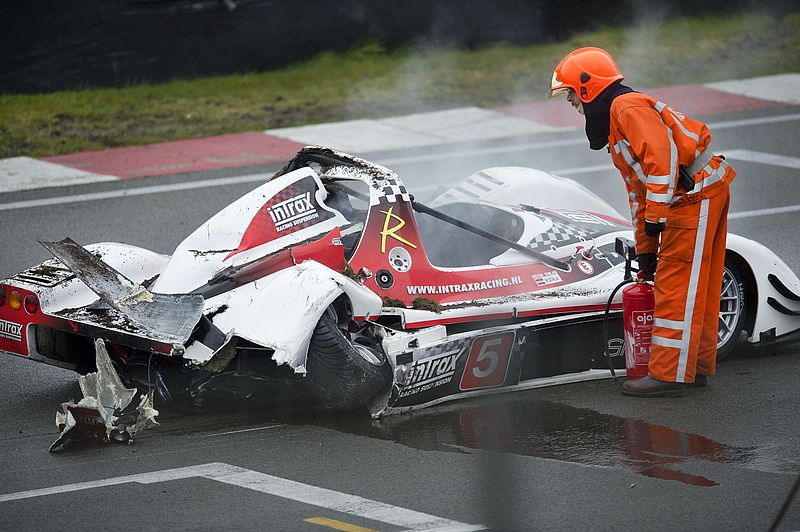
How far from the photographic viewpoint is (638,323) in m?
6.81

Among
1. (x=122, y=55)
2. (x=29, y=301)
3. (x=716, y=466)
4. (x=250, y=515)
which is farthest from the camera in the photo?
(x=122, y=55)

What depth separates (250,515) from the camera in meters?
5.34

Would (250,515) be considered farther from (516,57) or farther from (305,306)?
(516,57)

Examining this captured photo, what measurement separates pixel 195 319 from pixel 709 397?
266 centimetres

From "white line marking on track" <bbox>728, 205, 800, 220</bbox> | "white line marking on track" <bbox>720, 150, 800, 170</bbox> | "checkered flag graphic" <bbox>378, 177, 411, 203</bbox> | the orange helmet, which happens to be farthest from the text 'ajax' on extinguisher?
"white line marking on track" <bbox>720, 150, 800, 170</bbox>

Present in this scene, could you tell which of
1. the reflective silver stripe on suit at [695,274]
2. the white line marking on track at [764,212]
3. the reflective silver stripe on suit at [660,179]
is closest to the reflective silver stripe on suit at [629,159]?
the reflective silver stripe on suit at [660,179]

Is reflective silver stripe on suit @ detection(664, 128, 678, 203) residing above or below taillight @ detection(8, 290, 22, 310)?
above

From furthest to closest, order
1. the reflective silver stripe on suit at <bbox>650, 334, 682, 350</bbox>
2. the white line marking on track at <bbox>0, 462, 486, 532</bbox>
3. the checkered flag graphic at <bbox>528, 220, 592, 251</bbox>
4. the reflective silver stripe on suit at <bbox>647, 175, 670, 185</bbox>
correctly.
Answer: the checkered flag graphic at <bbox>528, 220, 592, 251</bbox>
the reflective silver stripe on suit at <bbox>650, 334, 682, 350</bbox>
the reflective silver stripe on suit at <bbox>647, 175, 670, 185</bbox>
the white line marking on track at <bbox>0, 462, 486, 532</bbox>

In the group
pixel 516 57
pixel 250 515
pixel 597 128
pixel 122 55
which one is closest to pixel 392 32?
pixel 516 57

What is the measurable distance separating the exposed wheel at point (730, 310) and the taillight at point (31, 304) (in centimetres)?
360

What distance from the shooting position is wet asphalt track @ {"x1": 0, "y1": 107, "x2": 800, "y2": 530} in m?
5.36

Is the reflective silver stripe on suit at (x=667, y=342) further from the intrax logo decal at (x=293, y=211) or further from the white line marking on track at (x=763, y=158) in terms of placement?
the white line marking on track at (x=763, y=158)

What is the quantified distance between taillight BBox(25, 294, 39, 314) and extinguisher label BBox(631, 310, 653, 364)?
2977 millimetres

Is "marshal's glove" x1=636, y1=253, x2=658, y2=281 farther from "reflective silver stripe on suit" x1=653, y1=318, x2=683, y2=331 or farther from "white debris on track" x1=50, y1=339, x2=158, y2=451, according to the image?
"white debris on track" x1=50, y1=339, x2=158, y2=451
